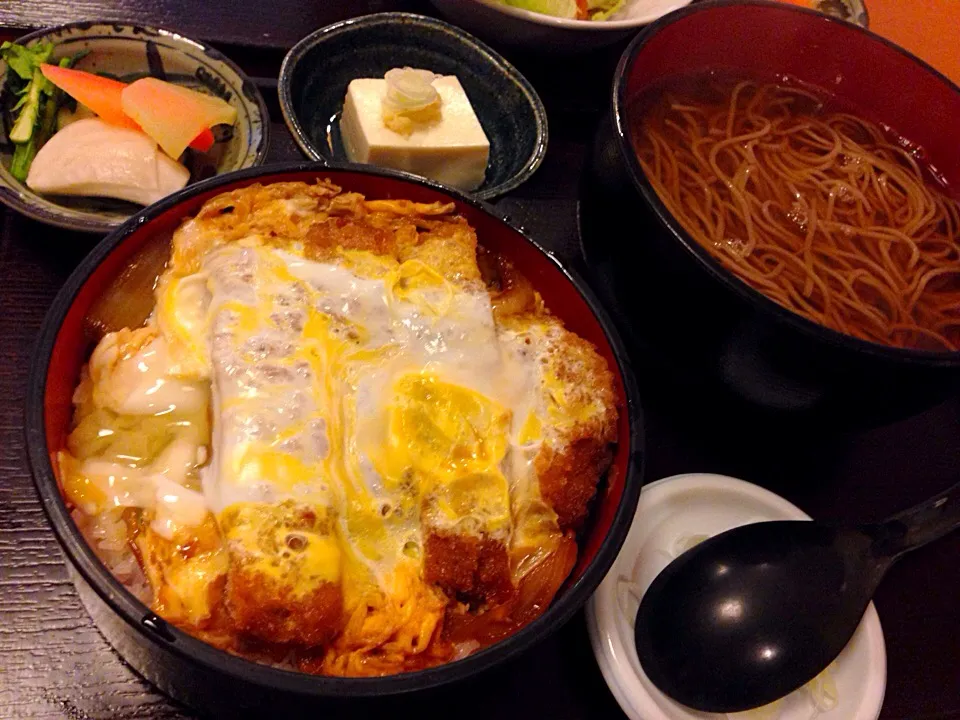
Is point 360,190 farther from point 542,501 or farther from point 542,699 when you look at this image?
point 542,699

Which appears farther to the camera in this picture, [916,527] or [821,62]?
[821,62]

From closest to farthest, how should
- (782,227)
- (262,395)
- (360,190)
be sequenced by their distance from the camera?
(262,395) < (360,190) < (782,227)

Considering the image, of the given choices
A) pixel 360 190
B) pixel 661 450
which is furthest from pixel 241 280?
pixel 661 450

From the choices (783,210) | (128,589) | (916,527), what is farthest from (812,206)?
(128,589)

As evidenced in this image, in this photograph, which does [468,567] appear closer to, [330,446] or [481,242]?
[330,446]

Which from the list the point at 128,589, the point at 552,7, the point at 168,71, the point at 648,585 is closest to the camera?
the point at 128,589

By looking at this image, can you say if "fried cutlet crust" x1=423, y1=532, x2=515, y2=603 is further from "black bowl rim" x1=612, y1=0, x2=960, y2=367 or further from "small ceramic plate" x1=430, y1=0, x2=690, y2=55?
"small ceramic plate" x1=430, y1=0, x2=690, y2=55
